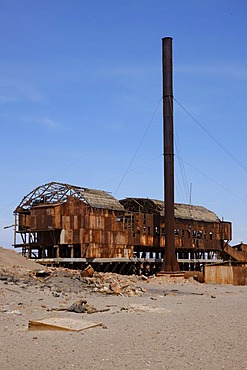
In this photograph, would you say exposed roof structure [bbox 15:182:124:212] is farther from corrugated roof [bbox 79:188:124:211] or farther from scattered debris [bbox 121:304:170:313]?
scattered debris [bbox 121:304:170:313]

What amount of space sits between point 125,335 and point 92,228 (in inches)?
1360

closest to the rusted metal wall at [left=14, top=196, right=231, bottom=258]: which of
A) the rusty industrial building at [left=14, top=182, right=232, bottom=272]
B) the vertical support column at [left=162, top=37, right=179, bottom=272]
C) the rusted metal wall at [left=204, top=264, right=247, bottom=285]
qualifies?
the rusty industrial building at [left=14, top=182, right=232, bottom=272]

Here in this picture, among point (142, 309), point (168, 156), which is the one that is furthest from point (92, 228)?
point (142, 309)

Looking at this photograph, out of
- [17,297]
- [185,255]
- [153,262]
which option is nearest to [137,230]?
[153,262]

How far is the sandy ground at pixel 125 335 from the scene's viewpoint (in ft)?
34.6

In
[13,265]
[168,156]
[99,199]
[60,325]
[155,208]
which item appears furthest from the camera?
[155,208]

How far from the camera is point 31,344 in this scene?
39.0ft

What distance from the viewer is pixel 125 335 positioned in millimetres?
13297

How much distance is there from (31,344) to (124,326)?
11.7ft

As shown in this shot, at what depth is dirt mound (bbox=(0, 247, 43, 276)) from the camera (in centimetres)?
3055

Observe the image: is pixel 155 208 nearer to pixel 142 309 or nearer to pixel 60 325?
pixel 142 309

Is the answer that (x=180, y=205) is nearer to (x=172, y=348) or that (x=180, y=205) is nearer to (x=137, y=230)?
(x=137, y=230)

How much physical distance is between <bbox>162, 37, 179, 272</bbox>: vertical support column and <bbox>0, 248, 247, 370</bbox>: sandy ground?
19.4 metres

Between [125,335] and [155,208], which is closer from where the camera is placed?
[125,335]
